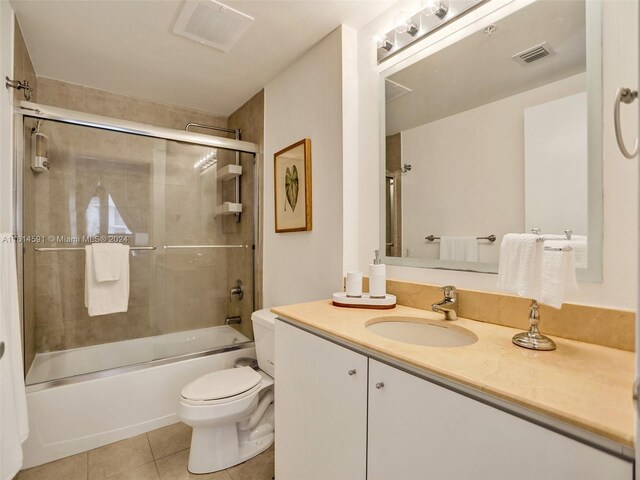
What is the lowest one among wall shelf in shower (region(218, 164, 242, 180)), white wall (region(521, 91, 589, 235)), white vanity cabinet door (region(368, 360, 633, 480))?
white vanity cabinet door (region(368, 360, 633, 480))

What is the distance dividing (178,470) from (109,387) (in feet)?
2.26

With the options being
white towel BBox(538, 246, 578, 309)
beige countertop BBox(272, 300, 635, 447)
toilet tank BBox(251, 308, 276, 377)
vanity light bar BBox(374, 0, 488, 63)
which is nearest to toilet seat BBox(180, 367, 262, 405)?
toilet tank BBox(251, 308, 276, 377)

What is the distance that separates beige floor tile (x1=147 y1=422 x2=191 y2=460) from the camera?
1.84 meters

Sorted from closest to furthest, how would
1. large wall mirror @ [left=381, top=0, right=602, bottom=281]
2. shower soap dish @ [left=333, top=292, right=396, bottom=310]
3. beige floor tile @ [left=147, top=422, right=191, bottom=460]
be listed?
large wall mirror @ [left=381, top=0, right=602, bottom=281] → shower soap dish @ [left=333, top=292, right=396, bottom=310] → beige floor tile @ [left=147, top=422, right=191, bottom=460]

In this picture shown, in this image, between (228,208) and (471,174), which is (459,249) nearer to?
(471,174)

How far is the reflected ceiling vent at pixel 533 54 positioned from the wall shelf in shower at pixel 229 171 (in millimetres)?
2020

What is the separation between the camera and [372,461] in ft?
3.10

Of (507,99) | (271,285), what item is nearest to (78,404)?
(271,285)

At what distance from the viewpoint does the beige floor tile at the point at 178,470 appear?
1.61 m

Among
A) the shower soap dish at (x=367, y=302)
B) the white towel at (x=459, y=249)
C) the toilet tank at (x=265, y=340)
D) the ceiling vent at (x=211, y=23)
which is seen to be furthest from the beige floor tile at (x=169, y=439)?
the ceiling vent at (x=211, y=23)

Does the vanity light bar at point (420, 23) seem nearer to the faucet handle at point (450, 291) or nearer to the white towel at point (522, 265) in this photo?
the white towel at point (522, 265)

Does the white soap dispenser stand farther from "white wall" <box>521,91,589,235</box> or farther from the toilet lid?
the toilet lid

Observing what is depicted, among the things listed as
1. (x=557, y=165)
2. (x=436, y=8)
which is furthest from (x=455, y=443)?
(x=436, y=8)

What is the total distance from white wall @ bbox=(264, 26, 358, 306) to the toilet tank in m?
0.25
